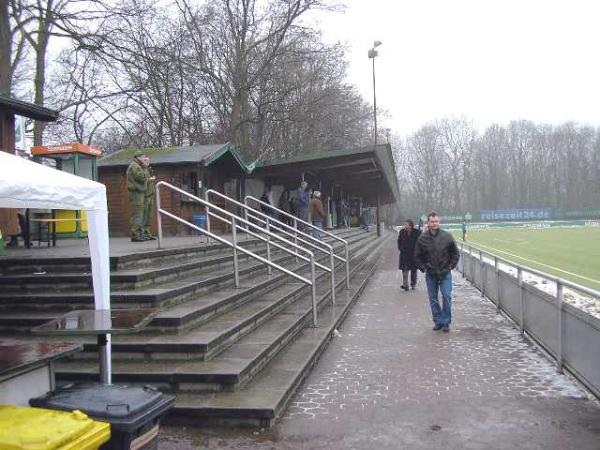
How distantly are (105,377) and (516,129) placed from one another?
10907cm

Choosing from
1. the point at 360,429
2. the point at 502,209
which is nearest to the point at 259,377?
the point at 360,429

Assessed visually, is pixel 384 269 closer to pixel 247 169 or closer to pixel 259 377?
pixel 247 169

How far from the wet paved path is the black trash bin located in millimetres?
1306

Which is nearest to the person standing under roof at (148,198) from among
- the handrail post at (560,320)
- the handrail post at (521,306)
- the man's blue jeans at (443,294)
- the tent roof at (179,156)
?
the tent roof at (179,156)

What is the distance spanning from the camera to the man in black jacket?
8.77 metres

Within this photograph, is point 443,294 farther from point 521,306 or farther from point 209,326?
point 209,326

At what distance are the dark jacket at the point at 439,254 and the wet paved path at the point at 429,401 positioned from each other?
980 millimetres

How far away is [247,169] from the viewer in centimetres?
1933

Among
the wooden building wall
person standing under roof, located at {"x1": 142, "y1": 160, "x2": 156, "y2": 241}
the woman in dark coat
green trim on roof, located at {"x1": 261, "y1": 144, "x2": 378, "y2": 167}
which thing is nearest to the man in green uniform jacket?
person standing under roof, located at {"x1": 142, "y1": 160, "x2": 156, "y2": 241}

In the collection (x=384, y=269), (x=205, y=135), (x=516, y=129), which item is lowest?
(x=384, y=269)

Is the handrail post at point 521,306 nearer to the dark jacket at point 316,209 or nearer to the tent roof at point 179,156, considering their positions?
the dark jacket at point 316,209

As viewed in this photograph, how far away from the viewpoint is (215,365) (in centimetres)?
548

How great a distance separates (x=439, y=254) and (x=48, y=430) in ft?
22.9

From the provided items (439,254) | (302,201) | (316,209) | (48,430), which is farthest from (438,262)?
(302,201)
